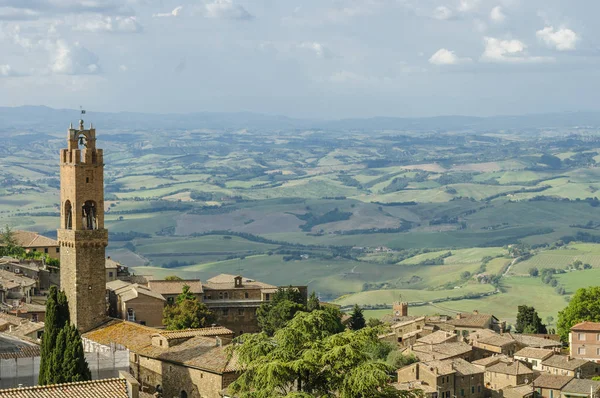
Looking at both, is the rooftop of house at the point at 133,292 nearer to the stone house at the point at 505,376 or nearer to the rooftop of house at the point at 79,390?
the stone house at the point at 505,376

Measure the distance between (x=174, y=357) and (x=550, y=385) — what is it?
22190 mm

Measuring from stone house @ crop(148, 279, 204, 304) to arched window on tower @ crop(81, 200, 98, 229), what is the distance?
34.5 feet

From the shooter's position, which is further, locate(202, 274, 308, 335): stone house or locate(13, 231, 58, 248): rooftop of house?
locate(13, 231, 58, 248): rooftop of house

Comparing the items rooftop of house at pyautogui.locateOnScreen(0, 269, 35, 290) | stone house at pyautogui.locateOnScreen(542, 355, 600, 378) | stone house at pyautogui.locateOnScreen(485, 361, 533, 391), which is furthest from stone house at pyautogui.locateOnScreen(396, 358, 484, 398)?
rooftop of house at pyautogui.locateOnScreen(0, 269, 35, 290)

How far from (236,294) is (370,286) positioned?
328 feet

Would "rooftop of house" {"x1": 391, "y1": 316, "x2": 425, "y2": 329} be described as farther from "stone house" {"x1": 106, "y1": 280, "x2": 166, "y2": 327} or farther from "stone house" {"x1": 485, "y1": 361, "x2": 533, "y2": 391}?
"stone house" {"x1": 106, "y1": 280, "x2": 166, "y2": 327}

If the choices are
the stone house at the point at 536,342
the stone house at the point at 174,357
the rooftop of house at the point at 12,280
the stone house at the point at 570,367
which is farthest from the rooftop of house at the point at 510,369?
the rooftop of house at the point at 12,280

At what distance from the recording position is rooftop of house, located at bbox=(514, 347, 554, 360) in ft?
216

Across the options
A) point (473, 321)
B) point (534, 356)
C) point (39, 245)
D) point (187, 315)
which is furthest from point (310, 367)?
point (39, 245)

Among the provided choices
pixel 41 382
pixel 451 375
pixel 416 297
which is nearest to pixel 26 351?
pixel 41 382

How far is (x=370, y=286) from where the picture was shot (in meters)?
166

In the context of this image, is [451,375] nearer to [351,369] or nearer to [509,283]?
[351,369]

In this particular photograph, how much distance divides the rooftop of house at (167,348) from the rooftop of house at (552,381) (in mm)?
19522

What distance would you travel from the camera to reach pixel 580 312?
75688 mm
